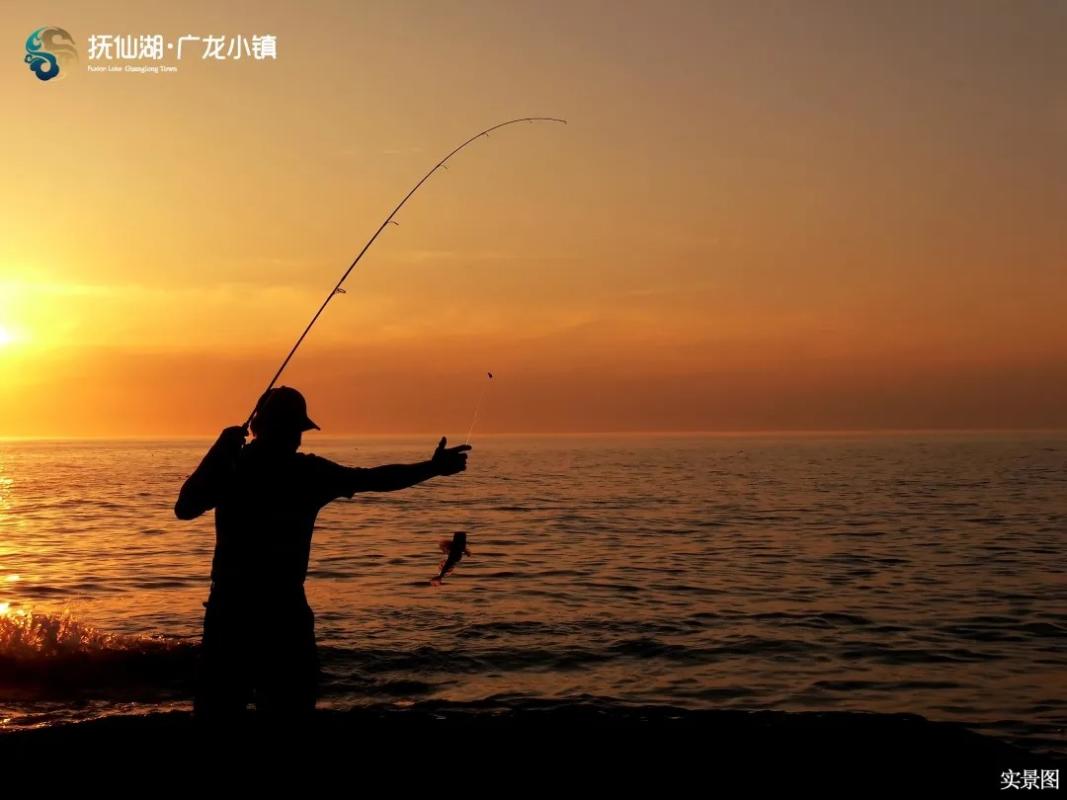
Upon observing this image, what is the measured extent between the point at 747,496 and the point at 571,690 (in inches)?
1244

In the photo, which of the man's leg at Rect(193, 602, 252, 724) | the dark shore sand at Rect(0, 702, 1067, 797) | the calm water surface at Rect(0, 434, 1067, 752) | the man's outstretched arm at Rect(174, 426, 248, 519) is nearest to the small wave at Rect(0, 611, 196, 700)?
the calm water surface at Rect(0, 434, 1067, 752)

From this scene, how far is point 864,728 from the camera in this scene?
706cm

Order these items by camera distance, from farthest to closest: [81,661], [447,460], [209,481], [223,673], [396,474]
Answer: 1. [81,661]
2. [447,460]
3. [396,474]
4. [223,673]
5. [209,481]

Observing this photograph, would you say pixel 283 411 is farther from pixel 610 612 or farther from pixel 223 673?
pixel 610 612

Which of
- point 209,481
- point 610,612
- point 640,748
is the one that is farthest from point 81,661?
point 209,481

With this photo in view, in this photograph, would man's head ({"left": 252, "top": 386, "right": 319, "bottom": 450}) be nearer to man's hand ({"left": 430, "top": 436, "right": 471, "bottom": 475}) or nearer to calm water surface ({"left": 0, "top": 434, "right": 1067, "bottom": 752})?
man's hand ({"left": 430, "top": 436, "right": 471, "bottom": 475})

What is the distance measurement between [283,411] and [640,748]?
11.0ft

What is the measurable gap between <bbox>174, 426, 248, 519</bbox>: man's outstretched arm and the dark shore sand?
4.45 ft

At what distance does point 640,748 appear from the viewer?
658cm

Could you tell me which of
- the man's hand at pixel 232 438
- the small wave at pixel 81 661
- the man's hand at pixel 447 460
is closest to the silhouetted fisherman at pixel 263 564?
the man's hand at pixel 232 438

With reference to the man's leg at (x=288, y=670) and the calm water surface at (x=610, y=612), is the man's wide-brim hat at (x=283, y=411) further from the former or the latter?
the calm water surface at (x=610, y=612)

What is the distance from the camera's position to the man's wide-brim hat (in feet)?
16.4

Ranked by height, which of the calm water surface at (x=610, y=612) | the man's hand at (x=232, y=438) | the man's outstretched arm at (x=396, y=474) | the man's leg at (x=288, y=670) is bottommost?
the calm water surface at (x=610, y=612)

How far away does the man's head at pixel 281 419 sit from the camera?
16.4 ft
